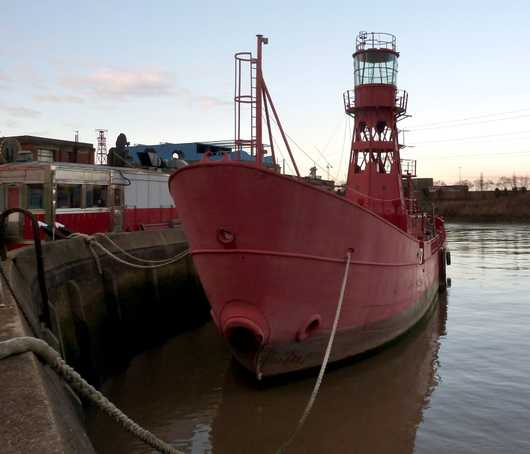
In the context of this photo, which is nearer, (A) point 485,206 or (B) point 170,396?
(B) point 170,396

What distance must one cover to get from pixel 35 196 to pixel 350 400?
8895 millimetres

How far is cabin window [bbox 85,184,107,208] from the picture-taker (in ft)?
46.4

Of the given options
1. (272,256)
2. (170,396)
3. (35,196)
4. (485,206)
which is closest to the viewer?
(272,256)

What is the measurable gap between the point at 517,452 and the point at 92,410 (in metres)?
5.61

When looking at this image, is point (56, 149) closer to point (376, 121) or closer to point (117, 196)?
point (117, 196)

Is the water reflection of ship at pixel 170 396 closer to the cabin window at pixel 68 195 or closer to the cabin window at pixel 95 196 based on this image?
the cabin window at pixel 68 195

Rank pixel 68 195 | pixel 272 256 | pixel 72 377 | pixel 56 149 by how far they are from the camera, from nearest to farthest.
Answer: pixel 72 377 → pixel 272 256 → pixel 68 195 → pixel 56 149

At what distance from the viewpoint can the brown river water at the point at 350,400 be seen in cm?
671

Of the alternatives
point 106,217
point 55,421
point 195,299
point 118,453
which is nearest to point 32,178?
point 106,217

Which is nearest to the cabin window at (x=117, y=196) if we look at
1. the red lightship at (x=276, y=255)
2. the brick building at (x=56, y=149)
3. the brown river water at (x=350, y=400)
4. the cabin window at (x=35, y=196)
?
the cabin window at (x=35, y=196)

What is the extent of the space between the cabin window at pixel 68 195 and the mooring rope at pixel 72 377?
1012cm

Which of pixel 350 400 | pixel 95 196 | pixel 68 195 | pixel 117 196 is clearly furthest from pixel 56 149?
pixel 350 400

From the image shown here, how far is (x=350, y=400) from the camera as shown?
314 inches

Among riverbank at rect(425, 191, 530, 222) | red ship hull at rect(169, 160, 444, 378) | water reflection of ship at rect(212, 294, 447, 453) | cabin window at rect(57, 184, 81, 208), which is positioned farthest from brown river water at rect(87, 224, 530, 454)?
riverbank at rect(425, 191, 530, 222)
